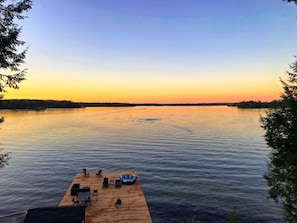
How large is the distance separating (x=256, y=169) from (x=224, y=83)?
89.1 metres

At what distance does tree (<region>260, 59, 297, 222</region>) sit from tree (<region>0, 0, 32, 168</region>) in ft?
49.9

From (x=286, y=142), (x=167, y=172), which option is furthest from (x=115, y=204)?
(x=167, y=172)

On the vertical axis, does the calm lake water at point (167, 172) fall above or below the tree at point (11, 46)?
below

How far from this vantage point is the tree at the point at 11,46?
11884mm

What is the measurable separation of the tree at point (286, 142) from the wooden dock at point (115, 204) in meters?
9.24

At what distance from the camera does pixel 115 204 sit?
2156 cm

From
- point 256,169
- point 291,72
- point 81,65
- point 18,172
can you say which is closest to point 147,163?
point 256,169

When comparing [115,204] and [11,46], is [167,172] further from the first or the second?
[11,46]

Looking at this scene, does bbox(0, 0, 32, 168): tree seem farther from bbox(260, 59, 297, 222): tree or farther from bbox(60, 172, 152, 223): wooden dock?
bbox(260, 59, 297, 222): tree

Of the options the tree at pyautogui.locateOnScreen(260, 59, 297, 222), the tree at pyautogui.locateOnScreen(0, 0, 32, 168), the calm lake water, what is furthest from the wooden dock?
the tree at pyautogui.locateOnScreen(0, 0, 32, 168)

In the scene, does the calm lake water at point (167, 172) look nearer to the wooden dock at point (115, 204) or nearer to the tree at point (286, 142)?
the wooden dock at point (115, 204)

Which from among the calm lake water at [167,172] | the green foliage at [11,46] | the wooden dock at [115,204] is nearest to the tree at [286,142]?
the calm lake water at [167,172]

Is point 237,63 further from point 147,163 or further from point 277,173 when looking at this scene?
point 277,173

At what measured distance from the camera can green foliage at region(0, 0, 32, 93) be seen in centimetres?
1189
